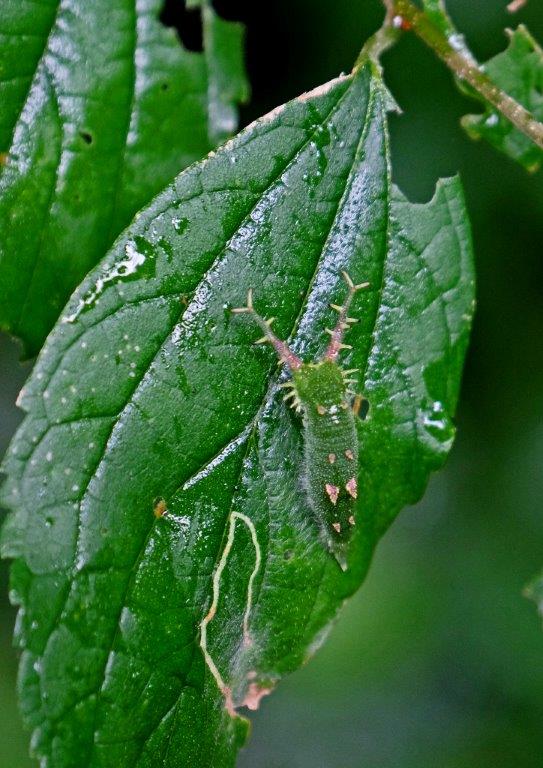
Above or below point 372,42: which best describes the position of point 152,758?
below

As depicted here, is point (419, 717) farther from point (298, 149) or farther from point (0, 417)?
point (298, 149)

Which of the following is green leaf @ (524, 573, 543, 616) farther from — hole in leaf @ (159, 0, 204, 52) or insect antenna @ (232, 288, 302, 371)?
hole in leaf @ (159, 0, 204, 52)

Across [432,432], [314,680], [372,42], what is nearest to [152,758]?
[432,432]

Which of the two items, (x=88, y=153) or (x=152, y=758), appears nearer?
(x=152, y=758)

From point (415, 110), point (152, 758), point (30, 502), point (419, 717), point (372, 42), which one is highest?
point (372, 42)

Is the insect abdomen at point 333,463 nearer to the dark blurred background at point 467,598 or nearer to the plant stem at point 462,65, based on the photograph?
the plant stem at point 462,65

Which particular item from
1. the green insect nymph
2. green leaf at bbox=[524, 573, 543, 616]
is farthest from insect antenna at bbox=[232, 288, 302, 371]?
green leaf at bbox=[524, 573, 543, 616]

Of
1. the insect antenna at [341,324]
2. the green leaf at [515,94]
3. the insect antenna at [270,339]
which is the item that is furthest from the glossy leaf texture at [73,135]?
the green leaf at [515,94]
